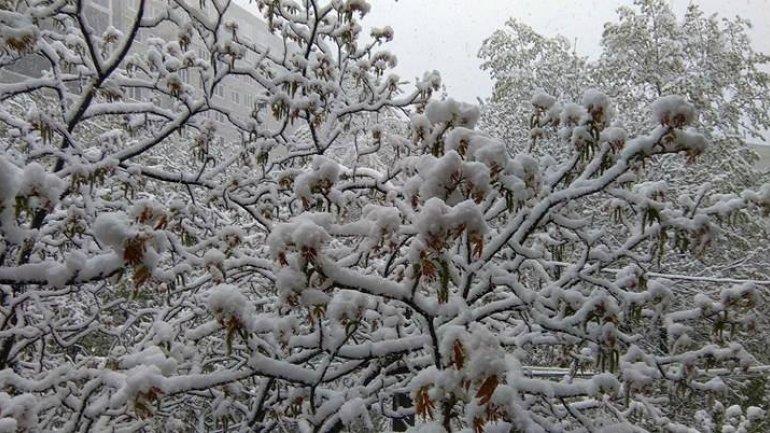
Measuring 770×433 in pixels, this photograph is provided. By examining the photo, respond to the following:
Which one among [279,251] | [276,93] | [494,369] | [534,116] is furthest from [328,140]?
[494,369]

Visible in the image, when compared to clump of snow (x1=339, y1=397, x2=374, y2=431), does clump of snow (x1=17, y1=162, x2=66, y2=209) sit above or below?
above

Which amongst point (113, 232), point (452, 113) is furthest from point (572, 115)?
point (113, 232)

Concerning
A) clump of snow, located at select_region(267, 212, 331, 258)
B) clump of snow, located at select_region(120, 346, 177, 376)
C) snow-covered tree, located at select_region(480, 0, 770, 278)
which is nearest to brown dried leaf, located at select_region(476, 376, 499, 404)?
clump of snow, located at select_region(267, 212, 331, 258)

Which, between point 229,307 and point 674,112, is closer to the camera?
point 229,307

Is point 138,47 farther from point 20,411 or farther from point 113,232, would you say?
point 113,232

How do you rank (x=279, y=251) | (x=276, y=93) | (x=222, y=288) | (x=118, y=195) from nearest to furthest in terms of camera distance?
(x=279, y=251), (x=222, y=288), (x=276, y=93), (x=118, y=195)

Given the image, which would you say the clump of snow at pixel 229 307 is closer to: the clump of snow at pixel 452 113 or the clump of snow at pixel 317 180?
the clump of snow at pixel 317 180

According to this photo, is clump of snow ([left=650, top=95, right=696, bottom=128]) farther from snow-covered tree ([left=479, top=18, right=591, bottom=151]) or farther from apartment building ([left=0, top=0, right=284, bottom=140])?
apartment building ([left=0, top=0, right=284, bottom=140])

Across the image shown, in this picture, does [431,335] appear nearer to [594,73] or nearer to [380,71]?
Answer: [380,71]

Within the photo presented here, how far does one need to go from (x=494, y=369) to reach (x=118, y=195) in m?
4.86

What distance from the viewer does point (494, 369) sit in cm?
164

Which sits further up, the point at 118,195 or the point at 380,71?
the point at 380,71

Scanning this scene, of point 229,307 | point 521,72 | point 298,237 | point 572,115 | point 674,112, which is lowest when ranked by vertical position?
point 229,307

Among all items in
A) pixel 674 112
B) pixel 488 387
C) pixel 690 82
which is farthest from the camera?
pixel 690 82
